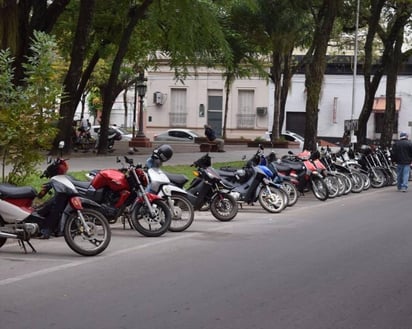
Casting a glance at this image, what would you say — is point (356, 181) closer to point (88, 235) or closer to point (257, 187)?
point (257, 187)

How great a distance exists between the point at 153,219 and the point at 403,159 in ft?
37.9

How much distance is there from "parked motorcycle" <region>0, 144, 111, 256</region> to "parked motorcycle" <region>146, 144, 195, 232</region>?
2.22 metres

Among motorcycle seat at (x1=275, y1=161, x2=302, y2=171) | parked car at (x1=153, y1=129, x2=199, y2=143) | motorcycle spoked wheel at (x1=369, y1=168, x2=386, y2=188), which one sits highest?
motorcycle seat at (x1=275, y1=161, x2=302, y2=171)

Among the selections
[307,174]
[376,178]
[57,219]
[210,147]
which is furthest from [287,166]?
[210,147]

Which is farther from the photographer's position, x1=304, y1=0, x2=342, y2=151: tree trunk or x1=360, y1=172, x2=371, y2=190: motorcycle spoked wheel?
x1=304, y1=0, x2=342, y2=151: tree trunk

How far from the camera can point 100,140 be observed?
87.3ft

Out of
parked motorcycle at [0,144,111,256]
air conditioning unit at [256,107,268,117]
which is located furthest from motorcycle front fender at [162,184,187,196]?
air conditioning unit at [256,107,268,117]

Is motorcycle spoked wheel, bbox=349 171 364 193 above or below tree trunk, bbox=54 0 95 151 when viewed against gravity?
below

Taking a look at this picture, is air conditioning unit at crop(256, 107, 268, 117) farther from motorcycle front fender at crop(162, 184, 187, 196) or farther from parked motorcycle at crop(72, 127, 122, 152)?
motorcycle front fender at crop(162, 184, 187, 196)

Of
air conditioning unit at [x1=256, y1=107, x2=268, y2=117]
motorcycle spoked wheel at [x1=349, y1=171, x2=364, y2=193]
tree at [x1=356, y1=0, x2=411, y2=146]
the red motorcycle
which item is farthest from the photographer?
air conditioning unit at [x1=256, y1=107, x2=268, y2=117]

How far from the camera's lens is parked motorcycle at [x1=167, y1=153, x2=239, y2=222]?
43.0 ft

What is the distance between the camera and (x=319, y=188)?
17.3 metres

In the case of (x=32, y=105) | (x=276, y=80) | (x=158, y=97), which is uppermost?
(x=276, y=80)

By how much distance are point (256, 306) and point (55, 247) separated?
4234 mm
